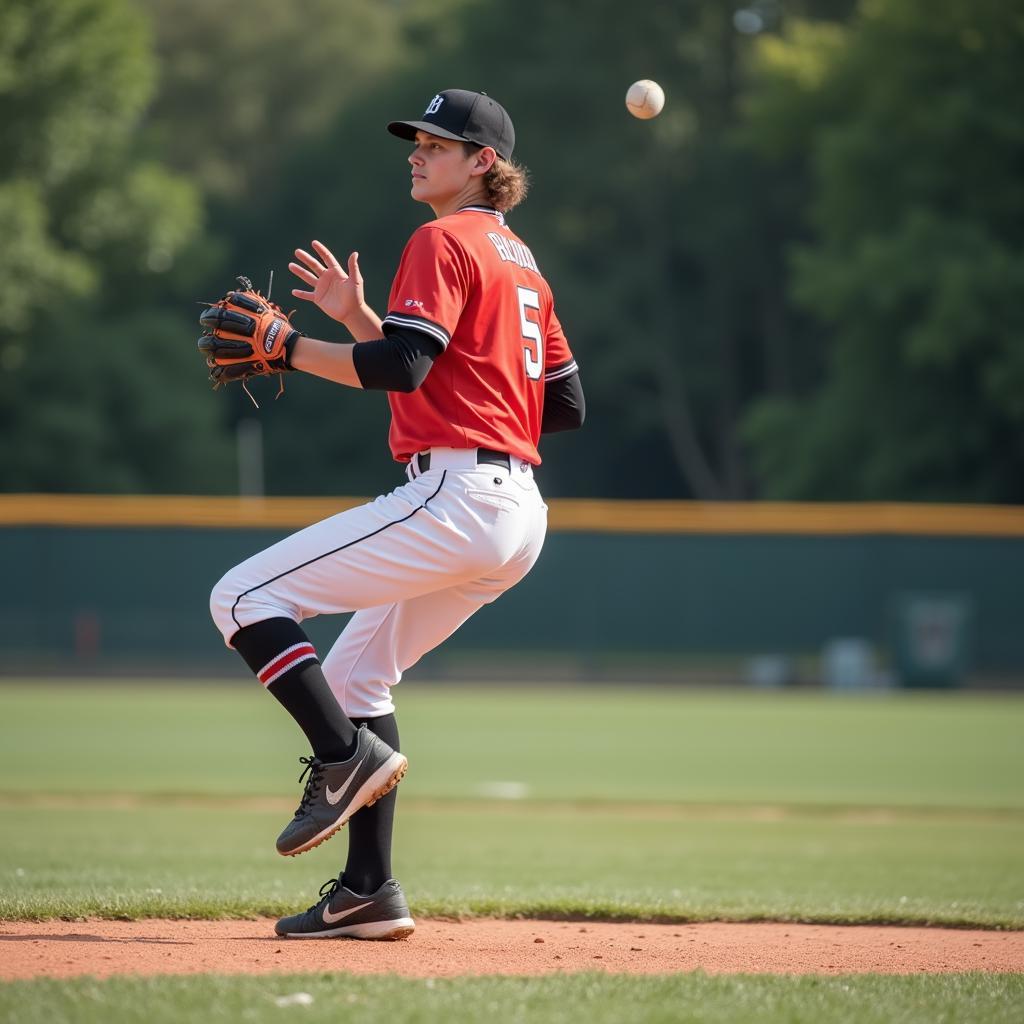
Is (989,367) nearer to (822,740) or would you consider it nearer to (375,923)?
(822,740)

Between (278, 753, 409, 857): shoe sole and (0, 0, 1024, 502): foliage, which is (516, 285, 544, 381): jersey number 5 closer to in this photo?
(278, 753, 409, 857): shoe sole

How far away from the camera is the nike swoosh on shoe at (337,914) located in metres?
4.63

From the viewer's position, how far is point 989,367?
1117 inches

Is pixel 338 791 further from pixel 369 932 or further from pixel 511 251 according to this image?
pixel 511 251

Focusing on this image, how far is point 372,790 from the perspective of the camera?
438cm

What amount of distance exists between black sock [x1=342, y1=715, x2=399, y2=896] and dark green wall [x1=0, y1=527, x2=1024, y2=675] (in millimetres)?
16784

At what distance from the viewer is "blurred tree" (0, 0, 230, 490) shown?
29.8 m

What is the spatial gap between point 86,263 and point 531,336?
2983 centimetres

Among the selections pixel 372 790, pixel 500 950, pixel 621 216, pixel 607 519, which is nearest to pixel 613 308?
pixel 621 216

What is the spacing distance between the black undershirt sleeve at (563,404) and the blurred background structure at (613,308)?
12.4ft

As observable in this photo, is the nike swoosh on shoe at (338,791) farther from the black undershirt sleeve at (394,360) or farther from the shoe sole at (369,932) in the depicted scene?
the black undershirt sleeve at (394,360)

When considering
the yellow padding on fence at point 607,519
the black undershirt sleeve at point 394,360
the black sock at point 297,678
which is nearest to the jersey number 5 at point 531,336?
the black undershirt sleeve at point 394,360

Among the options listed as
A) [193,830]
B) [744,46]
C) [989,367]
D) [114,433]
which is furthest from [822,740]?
[744,46]

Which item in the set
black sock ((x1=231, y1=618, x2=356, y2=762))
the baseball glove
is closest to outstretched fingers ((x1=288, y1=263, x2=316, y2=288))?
the baseball glove
